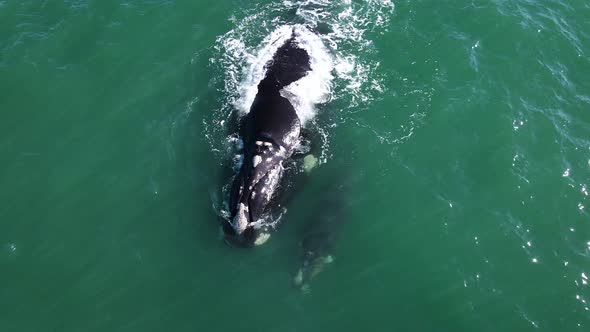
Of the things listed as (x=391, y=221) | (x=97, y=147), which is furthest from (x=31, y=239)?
(x=391, y=221)

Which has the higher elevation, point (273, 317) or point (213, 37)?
point (213, 37)

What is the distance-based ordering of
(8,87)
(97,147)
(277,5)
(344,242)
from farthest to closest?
1. (277,5)
2. (8,87)
3. (97,147)
4. (344,242)

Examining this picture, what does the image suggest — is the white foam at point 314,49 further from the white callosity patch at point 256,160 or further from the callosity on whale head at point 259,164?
the white callosity patch at point 256,160

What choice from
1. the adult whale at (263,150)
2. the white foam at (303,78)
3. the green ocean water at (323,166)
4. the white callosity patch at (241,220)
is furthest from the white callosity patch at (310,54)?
the white callosity patch at (241,220)

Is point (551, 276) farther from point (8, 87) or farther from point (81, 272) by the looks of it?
point (8, 87)

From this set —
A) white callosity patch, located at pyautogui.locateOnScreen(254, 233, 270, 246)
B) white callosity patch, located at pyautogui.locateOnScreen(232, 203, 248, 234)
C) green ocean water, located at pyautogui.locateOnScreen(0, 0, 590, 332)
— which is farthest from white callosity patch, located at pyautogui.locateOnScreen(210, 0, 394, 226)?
white callosity patch, located at pyautogui.locateOnScreen(254, 233, 270, 246)
